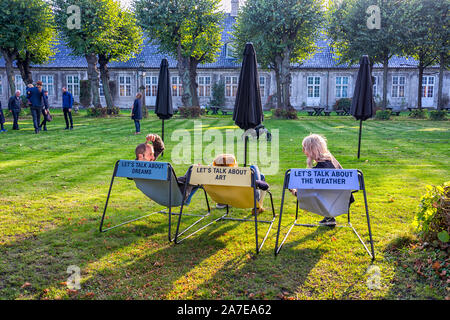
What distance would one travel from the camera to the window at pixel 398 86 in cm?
3644

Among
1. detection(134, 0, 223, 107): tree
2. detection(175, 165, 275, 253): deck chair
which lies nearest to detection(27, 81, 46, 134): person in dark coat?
detection(134, 0, 223, 107): tree

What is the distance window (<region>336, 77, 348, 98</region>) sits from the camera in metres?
36.6

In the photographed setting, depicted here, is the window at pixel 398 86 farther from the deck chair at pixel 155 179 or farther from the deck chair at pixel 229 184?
the deck chair at pixel 155 179

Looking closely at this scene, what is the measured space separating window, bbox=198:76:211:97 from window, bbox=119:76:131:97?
22.5 ft

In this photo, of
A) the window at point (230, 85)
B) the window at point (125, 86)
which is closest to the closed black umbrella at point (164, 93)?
the window at point (230, 85)

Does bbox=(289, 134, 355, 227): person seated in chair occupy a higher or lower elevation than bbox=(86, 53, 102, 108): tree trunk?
lower

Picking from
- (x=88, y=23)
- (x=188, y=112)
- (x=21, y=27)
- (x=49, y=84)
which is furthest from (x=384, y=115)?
(x=49, y=84)

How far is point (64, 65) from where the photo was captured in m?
38.3

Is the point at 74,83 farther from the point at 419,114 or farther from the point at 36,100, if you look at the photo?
the point at 419,114

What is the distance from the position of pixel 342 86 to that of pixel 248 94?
33.0 m

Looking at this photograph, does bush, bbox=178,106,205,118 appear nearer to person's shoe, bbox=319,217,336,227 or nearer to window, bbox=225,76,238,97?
window, bbox=225,76,238,97

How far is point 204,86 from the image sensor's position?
125 feet

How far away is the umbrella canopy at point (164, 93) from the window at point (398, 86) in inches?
1281
